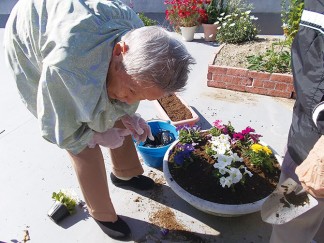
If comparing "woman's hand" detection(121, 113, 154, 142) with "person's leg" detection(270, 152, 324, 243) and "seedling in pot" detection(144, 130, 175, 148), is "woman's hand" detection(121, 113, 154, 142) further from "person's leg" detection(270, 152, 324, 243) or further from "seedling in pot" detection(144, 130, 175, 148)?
"person's leg" detection(270, 152, 324, 243)

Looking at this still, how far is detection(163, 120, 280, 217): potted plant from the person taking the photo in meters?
1.70

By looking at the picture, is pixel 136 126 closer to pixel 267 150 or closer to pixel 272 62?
pixel 267 150

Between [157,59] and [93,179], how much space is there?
0.75m

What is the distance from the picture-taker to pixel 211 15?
4422 millimetres

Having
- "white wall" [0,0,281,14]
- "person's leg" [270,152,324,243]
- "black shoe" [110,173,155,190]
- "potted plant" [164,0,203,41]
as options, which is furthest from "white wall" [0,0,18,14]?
"person's leg" [270,152,324,243]

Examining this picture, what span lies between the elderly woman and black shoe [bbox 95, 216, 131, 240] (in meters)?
0.42

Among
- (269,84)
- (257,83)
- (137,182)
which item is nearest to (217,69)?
(257,83)

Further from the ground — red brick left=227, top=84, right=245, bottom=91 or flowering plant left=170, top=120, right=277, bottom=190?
flowering plant left=170, top=120, right=277, bottom=190

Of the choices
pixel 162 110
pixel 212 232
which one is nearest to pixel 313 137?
pixel 212 232

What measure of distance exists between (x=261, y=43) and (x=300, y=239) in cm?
296

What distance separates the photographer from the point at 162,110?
256 cm

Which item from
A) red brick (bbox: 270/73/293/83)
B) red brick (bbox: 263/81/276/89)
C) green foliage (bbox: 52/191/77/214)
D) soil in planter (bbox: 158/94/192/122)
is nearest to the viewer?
green foliage (bbox: 52/191/77/214)

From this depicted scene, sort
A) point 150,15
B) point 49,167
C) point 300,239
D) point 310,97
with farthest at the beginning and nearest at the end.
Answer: point 150,15, point 49,167, point 300,239, point 310,97

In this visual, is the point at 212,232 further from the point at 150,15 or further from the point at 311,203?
the point at 150,15
